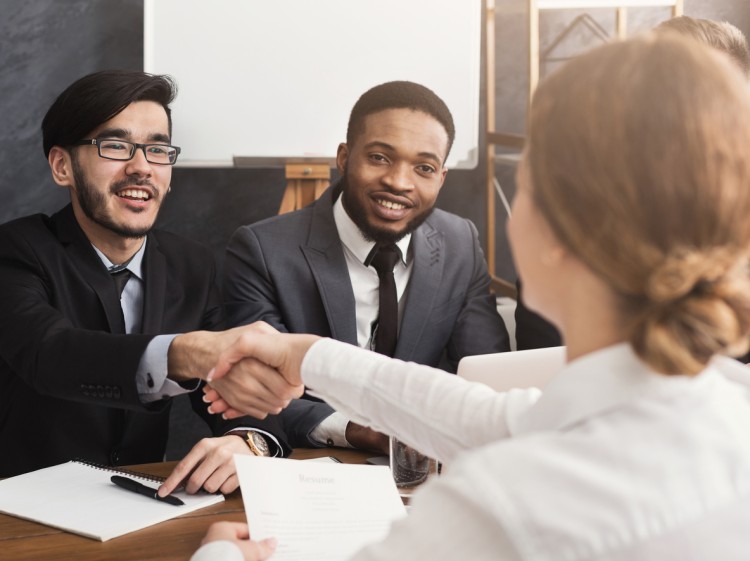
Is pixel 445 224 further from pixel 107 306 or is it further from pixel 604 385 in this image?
pixel 604 385

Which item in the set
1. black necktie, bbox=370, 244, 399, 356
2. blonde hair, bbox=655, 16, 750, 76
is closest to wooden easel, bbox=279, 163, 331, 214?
black necktie, bbox=370, 244, 399, 356

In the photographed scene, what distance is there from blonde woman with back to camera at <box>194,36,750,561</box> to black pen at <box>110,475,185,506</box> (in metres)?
0.66

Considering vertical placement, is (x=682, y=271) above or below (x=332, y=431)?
above

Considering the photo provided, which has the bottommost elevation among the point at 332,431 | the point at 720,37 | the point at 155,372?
the point at 332,431

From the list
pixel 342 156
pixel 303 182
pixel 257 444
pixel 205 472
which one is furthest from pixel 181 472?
pixel 303 182

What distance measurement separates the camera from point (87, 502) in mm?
1301

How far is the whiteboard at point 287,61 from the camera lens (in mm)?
3012

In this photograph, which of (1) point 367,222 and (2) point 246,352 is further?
(1) point 367,222

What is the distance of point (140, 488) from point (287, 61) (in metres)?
2.05

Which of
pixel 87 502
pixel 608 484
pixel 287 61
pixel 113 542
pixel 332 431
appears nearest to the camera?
pixel 608 484

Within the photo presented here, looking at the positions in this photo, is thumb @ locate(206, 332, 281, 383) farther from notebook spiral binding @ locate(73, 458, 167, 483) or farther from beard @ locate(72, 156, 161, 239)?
beard @ locate(72, 156, 161, 239)

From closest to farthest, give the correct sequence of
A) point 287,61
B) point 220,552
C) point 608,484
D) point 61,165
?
point 608,484, point 220,552, point 61,165, point 287,61

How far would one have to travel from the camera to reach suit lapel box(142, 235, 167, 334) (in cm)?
203

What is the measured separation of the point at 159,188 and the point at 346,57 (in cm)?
113
